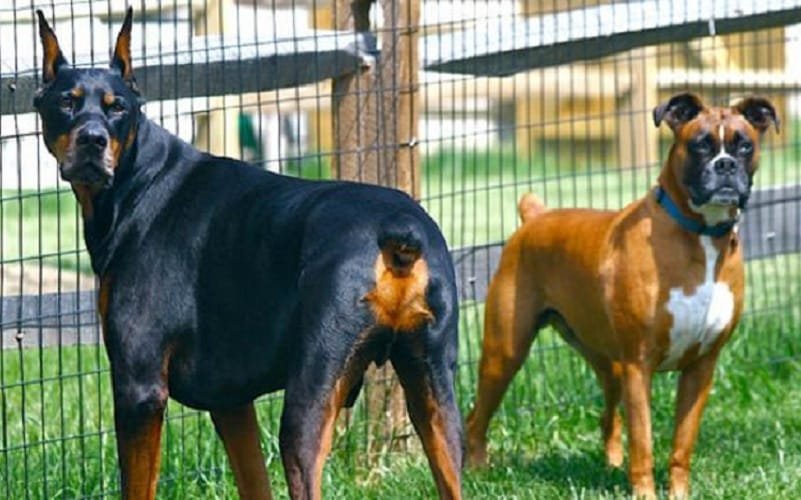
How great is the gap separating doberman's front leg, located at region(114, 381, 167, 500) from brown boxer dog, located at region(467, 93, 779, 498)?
1.96 metres

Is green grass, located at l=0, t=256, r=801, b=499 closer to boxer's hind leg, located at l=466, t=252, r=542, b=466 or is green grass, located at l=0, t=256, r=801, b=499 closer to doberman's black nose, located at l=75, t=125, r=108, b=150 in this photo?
boxer's hind leg, located at l=466, t=252, r=542, b=466

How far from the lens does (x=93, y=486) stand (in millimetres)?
6422

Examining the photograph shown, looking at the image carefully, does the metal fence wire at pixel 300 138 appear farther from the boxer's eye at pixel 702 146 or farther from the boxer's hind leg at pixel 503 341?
the boxer's eye at pixel 702 146

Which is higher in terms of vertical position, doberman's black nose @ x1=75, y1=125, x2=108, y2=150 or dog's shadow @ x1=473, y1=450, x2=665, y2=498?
doberman's black nose @ x1=75, y1=125, x2=108, y2=150

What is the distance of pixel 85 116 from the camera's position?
518 centimetres

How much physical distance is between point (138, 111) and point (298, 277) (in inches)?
33.3

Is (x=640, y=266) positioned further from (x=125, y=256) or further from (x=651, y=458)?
(x=125, y=256)

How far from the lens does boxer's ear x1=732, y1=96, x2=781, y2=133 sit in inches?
261

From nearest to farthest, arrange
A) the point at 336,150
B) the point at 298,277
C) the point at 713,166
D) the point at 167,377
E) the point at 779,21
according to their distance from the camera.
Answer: the point at 298,277 → the point at 167,377 → the point at 713,166 → the point at 336,150 → the point at 779,21

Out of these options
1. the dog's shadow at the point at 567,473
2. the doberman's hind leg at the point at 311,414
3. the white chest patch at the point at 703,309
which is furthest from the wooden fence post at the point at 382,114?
the doberman's hind leg at the point at 311,414

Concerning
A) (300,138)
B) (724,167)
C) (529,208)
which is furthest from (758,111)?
(300,138)


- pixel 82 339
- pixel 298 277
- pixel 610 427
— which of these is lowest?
pixel 610 427

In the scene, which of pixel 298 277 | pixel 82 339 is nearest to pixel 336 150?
pixel 82 339

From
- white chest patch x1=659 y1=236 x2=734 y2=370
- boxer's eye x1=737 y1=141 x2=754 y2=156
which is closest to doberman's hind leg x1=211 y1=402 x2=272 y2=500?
white chest patch x1=659 y1=236 x2=734 y2=370
